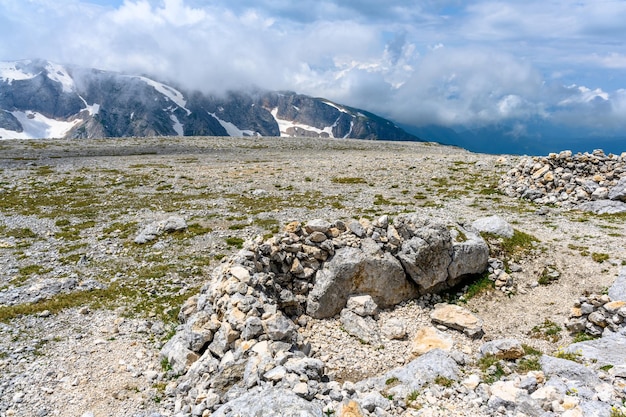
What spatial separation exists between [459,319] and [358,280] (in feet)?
16.9

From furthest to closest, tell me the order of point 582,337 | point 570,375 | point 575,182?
1. point 575,182
2. point 582,337
3. point 570,375

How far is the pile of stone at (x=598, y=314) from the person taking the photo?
619 inches

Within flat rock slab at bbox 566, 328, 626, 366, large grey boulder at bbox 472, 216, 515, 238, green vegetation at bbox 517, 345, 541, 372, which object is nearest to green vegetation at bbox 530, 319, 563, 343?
flat rock slab at bbox 566, 328, 626, 366

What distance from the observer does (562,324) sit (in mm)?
17453

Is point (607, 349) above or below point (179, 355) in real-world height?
above

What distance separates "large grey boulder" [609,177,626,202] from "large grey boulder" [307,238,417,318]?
24180 millimetres

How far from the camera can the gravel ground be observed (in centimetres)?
1398

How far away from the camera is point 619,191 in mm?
31750

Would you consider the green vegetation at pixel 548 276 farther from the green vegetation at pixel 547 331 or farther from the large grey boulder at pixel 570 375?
the large grey boulder at pixel 570 375

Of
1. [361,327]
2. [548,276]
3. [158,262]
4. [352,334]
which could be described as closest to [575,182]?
[548,276]

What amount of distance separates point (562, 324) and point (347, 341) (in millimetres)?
10381

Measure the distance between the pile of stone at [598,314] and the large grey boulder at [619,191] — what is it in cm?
1836

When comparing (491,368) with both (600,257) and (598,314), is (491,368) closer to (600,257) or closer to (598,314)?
(598,314)

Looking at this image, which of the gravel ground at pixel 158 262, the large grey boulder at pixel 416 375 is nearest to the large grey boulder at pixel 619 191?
the gravel ground at pixel 158 262
